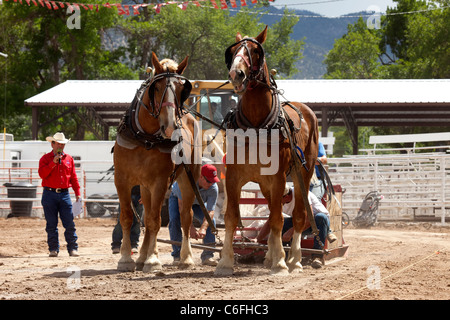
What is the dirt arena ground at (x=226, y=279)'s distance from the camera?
6332mm

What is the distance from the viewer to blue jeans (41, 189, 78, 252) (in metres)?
11.1

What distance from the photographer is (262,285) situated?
6996 mm

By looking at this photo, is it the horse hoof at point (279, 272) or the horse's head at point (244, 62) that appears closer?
the horse's head at point (244, 62)

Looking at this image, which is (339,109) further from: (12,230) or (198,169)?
(198,169)

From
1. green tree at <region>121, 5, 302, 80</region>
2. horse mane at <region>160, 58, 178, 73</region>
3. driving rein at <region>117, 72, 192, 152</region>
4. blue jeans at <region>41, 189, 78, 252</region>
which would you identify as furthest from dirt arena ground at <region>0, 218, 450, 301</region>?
green tree at <region>121, 5, 302, 80</region>

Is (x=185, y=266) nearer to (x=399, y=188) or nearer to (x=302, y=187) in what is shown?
(x=302, y=187)

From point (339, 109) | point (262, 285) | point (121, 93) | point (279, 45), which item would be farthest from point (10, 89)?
point (262, 285)

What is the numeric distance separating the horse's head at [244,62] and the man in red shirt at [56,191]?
172 inches

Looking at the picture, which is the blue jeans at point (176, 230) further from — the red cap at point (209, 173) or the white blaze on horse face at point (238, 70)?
the white blaze on horse face at point (238, 70)

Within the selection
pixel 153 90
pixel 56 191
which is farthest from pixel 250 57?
pixel 56 191

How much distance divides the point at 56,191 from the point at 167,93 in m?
3.92

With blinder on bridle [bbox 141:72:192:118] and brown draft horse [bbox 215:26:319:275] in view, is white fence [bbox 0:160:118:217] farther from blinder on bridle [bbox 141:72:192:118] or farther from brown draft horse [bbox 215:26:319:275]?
brown draft horse [bbox 215:26:319:275]

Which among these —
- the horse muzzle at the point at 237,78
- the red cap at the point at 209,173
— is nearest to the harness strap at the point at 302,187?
the horse muzzle at the point at 237,78

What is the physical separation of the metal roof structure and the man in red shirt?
17601mm
